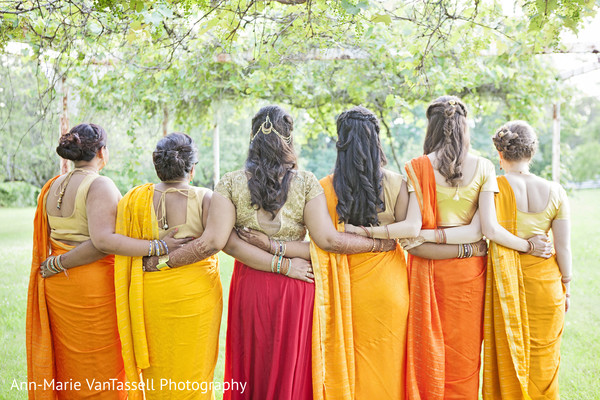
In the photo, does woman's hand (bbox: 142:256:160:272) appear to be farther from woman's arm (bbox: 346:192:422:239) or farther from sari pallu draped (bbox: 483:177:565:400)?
sari pallu draped (bbox: 483:177:565:400)

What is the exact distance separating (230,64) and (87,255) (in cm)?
370

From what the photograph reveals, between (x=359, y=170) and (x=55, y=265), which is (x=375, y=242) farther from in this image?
(x=55, y=265)

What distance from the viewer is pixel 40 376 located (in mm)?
2904

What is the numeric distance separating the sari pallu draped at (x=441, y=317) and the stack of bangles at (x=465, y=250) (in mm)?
33

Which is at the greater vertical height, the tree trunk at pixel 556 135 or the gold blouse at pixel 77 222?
the tree trunk at pixel 556 135

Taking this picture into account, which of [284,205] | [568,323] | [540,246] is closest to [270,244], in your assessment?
[284,205]

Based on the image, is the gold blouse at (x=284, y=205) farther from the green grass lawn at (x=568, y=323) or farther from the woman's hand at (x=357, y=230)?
the green grass lawn at (x=568, y=323)

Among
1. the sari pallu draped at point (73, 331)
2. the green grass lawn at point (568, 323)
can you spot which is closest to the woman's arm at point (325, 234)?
the sari pallu draped at point (73, 331)

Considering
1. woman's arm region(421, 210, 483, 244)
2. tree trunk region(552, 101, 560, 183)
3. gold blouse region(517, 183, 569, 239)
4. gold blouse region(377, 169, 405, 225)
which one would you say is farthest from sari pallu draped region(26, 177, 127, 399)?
tree trunk region(552, 101, 560, 183)

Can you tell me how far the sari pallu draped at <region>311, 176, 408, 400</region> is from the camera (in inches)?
103

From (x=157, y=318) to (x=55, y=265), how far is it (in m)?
0.72

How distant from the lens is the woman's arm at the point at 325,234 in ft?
8.31

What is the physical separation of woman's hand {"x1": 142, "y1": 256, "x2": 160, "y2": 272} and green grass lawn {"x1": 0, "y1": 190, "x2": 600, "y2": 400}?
1516 millimetres

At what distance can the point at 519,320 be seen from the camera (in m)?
2.75
